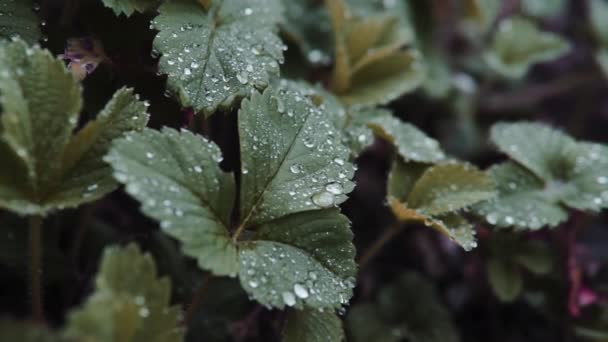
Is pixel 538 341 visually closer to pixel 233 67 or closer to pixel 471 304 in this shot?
pixel 471 304

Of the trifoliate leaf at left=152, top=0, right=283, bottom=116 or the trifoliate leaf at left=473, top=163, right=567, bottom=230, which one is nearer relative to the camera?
the trifoliate leaf at left=152, top=0, right=283, bottom=116

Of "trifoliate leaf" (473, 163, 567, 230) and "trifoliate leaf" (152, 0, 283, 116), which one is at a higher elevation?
"trifoliate leaf" (152, 0, 283, 116)

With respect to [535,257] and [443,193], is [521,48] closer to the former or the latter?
[535,257]

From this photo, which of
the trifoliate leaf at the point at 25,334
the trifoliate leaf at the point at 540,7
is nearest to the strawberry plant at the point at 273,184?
the trifoliate leaf at the point at 25,334

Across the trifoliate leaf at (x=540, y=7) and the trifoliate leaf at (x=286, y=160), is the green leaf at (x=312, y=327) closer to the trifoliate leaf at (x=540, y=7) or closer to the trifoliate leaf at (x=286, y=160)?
the trifoliate leaf at (x=286, y=160)

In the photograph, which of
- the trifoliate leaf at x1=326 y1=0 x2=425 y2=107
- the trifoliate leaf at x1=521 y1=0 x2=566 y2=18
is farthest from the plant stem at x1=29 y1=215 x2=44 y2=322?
the trifoliate leaf at x1=521 y1=0 x2=566 y2=18

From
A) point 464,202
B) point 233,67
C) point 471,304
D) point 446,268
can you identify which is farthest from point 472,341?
point 233,67

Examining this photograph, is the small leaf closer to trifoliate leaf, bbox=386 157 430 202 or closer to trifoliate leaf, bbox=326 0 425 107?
trifoliate leaf, bbox=386 157 430 202
